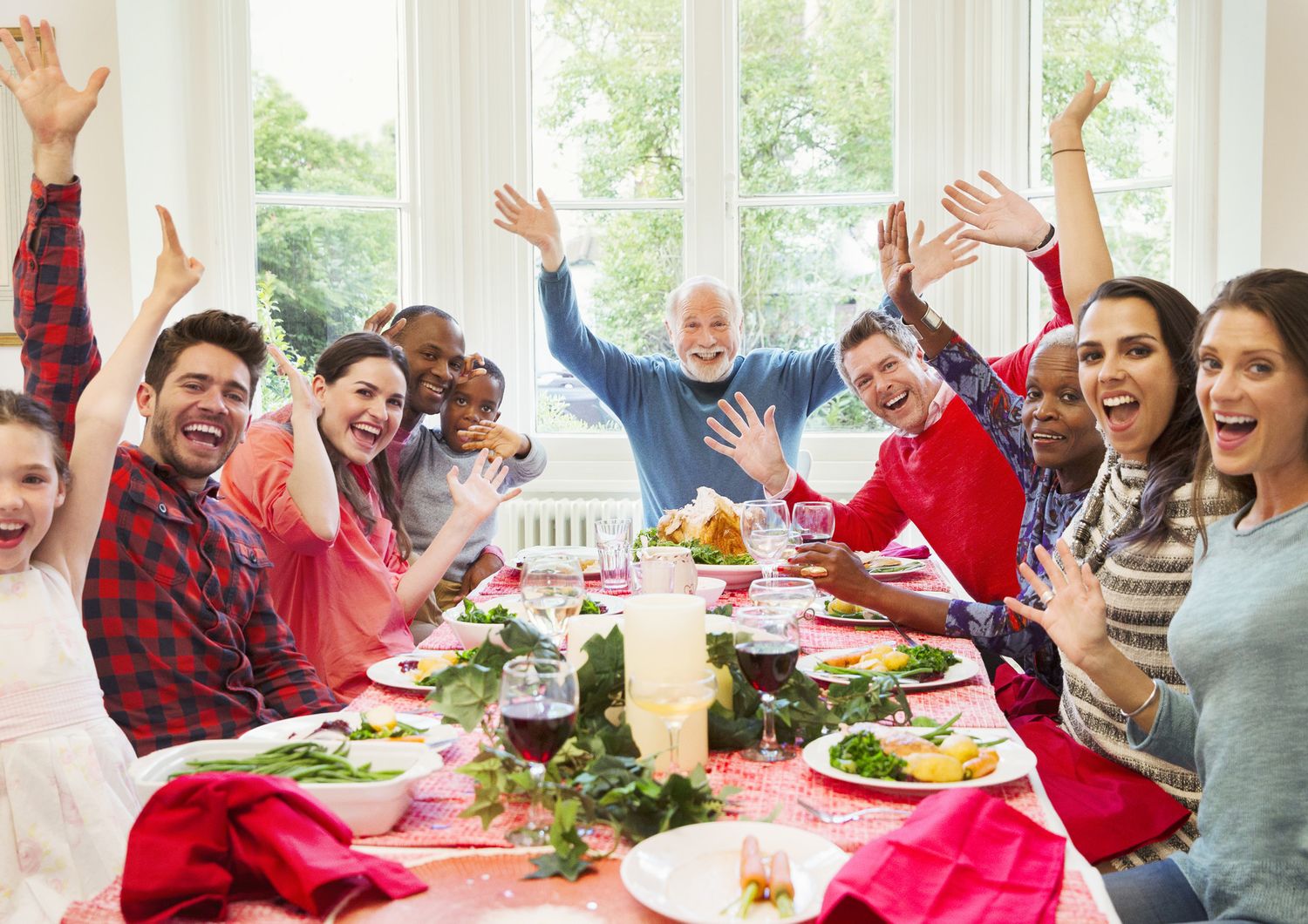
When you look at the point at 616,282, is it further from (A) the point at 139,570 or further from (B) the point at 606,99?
(A) the point at 139,570

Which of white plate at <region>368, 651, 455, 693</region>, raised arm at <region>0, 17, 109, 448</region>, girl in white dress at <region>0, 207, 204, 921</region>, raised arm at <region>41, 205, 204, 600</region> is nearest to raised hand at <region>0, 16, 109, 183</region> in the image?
raised arm at <region>0, 17, 109, 448</region>

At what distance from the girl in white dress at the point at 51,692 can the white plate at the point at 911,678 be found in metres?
1.00

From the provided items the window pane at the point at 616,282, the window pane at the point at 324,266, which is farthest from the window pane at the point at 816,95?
the window pane at the point at 324,266

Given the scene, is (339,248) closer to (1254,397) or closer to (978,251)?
(978,251)

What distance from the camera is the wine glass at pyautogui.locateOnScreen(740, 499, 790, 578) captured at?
2.20 metres

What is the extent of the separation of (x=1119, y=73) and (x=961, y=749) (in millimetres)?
3410

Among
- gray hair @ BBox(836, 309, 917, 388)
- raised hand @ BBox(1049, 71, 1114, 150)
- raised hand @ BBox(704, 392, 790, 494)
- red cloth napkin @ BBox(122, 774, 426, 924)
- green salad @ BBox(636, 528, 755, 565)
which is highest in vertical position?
raised hand @ BBox(1049, 71, 1114, 150)

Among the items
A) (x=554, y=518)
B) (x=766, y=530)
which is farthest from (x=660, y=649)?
(x=554, y=518)

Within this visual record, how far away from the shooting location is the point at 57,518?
1695 millimetres

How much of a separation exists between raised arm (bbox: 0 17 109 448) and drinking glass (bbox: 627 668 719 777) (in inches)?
48.4

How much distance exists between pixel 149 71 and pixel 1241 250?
3.52m

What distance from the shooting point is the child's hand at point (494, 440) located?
11.4ft

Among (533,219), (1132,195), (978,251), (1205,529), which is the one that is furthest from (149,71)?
(1205,529)

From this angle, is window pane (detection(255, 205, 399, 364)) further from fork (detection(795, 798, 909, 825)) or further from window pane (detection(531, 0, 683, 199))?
fork (detection(795, 798, 909, 825))
